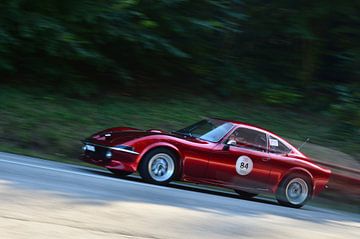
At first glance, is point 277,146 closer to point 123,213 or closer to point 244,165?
point 244,165

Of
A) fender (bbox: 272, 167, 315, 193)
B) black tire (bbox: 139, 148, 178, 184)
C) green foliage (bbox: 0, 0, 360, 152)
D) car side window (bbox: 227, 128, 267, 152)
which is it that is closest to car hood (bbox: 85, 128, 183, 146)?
black tire (bbox: 139, 148, 178, 184)

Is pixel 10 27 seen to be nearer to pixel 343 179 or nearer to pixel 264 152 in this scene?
pixel 264 152

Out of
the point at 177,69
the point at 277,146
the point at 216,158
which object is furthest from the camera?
the point at 177,69

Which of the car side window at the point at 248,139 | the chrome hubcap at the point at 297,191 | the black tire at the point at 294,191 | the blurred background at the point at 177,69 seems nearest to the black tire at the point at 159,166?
the car side window at the point at 248,139

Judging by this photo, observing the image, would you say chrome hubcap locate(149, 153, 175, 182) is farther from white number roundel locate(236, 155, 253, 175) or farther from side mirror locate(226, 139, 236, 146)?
white number roundel locate(236, 155, 253, 175)

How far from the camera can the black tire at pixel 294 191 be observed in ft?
38.7

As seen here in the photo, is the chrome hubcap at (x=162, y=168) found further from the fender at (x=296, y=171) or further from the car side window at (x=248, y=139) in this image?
the fender at (x=296, y=171)

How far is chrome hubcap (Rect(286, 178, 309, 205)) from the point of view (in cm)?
1186

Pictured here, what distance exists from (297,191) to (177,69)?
384 inches

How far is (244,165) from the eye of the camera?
11305 mm

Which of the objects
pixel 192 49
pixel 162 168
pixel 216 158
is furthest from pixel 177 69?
pixel 162 168

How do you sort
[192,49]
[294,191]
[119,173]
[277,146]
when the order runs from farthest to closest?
1. [192,49]
2. [294,191]
3. [277,146]
4. [119,173]

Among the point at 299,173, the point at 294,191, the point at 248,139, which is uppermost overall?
the point at 248,139

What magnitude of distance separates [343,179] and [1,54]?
10095 millimetres
